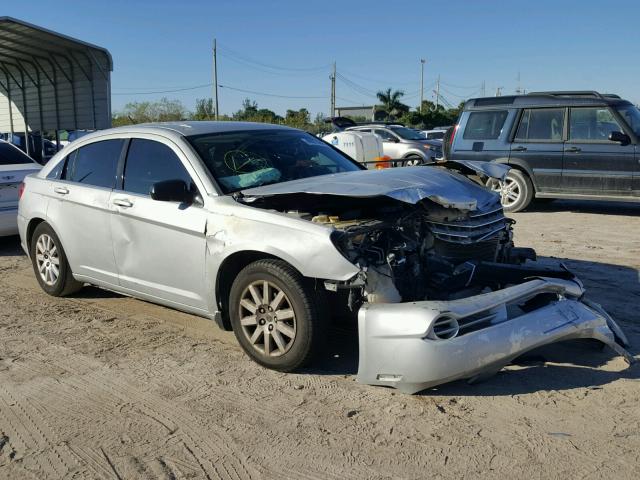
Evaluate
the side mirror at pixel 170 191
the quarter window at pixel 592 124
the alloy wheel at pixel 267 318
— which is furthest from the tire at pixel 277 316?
the quarter window at pixel 592 124

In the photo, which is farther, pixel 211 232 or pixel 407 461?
pixel 211 232

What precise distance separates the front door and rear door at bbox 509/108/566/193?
7.69 meters

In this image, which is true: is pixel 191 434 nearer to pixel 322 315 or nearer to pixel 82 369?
pixel 322 315

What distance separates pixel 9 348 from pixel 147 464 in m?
2.34

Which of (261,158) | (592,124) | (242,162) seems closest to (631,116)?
(592,124)

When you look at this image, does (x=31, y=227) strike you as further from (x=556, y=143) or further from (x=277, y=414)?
(x=556, y=143)

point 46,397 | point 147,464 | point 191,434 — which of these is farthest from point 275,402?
point 46,397

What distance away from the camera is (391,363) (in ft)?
11.5

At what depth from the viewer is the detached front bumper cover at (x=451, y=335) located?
3426 mm

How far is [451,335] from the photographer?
3.50 m

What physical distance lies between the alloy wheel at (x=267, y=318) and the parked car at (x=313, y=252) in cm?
1

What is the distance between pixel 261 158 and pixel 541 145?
7.24 m

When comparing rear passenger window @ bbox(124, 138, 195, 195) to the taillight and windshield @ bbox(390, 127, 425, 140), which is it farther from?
windshield @ bbox(390, 127, 425, 140)

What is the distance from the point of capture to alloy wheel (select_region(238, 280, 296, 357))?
157 inches
